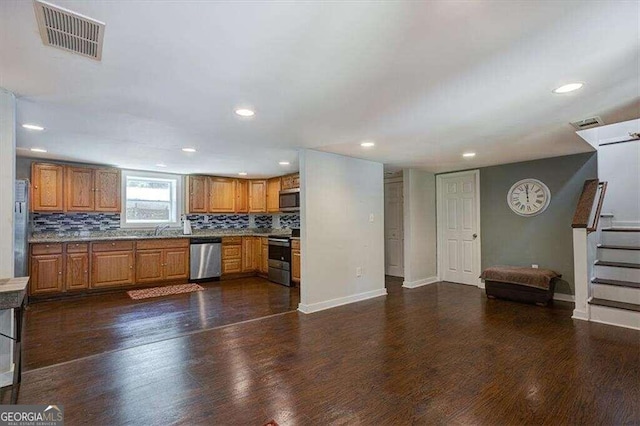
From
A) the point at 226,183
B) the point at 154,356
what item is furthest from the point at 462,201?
the point at 154,356

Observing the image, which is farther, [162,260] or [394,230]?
[394,230]

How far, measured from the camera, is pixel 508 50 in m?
1.78

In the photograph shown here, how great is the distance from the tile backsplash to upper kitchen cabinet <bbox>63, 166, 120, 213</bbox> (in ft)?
0.99

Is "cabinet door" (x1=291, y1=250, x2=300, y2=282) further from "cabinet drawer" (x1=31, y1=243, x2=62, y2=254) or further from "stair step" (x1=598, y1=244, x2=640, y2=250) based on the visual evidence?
"stair step" (x1=598, y1=244, x2=640, y2=250)

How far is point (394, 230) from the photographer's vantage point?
6.68 m

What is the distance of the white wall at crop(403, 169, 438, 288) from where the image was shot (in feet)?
18.7

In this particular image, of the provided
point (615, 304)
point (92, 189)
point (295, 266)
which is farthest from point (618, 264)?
point (92, 189)

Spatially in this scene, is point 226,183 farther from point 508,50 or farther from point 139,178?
point 508,50

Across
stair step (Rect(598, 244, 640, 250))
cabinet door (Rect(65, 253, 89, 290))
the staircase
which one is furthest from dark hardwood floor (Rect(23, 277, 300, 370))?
stair step (Rect(598, 244, 640, 250))

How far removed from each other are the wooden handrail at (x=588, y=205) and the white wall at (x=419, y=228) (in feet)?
7.74

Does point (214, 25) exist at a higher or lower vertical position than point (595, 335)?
higher

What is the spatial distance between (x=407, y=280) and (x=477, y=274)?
127cm

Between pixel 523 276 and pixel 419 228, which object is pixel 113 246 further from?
pixel 523 276

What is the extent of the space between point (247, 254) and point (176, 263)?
1475mm
